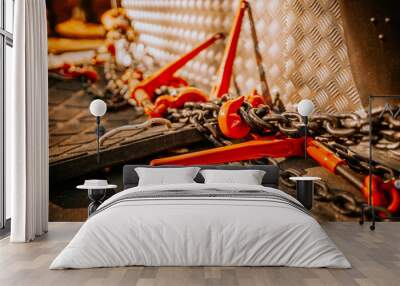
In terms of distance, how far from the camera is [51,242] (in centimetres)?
491

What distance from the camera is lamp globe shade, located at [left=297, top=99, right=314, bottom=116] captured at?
5793mm

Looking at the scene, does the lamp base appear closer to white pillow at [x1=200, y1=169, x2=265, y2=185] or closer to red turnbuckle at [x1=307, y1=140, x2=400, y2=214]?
white pillow at [x1=200, y1=169, x2=265, y2=185]

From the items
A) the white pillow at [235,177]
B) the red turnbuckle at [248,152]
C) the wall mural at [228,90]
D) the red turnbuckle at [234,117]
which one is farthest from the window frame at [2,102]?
the red turnbuckle at [234,117]

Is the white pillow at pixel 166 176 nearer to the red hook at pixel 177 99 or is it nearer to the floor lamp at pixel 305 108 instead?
the red hook at pixel 177 99

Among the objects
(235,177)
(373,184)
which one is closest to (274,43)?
(235,177)

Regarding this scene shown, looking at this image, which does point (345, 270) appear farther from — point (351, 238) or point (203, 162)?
point (203, 162)

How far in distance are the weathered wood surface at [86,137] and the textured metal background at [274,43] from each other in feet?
2.55

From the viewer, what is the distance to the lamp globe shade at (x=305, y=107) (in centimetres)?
579

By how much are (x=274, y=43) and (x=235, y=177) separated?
5.92ft

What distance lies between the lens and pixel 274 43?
6219 mm

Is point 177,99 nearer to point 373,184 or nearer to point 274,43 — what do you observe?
point 274,43

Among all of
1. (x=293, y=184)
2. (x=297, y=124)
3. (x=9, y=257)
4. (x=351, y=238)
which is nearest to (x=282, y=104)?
(x=297, y=124)

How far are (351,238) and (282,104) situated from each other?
1.86 metres

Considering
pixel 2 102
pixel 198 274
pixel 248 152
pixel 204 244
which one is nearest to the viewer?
pixel 198 274
